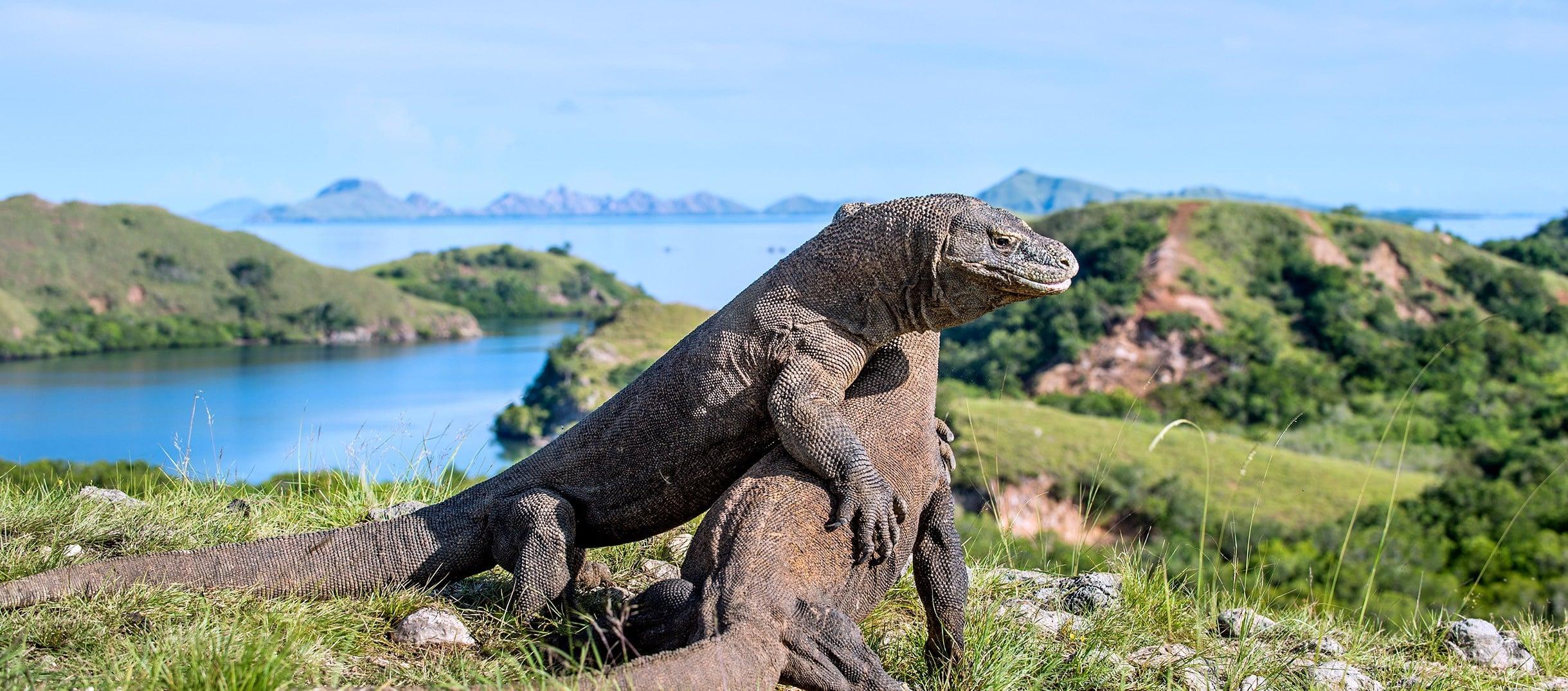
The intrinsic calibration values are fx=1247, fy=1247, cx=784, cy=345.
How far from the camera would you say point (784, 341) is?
5.95 metres

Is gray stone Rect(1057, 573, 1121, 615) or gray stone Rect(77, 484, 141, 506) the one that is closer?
gray stone Rect(1057, 573, 1121, 615)

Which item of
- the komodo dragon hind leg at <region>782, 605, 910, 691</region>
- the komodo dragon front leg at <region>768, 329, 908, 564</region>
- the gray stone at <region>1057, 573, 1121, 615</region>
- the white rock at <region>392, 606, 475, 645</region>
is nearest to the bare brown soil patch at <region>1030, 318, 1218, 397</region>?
the gray stone at <region>1057, 573, 1121, 615</region>

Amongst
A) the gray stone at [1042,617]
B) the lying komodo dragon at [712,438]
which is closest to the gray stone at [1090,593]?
the gray stone at [1042,617]

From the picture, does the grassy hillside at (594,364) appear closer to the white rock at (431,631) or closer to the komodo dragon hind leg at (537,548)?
the komodo dragon hind leg at (537,548)

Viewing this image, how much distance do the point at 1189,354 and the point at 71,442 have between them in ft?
253

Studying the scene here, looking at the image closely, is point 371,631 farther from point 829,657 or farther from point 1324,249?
point 1324,249

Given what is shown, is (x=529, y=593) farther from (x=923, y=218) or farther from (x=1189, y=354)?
(x=1189, y=354)

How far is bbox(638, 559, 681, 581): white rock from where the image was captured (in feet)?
24.5

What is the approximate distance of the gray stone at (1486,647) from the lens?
24.7ft

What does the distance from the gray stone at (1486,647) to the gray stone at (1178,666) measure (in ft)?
7.12

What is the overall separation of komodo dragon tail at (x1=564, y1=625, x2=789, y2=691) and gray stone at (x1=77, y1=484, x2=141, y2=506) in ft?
15.3

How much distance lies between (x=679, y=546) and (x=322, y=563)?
247 centimetres

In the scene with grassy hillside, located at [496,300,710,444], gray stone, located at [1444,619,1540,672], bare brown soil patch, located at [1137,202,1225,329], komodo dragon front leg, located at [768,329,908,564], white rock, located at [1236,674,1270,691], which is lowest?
grassy hillside, located at [496,300,710,444]

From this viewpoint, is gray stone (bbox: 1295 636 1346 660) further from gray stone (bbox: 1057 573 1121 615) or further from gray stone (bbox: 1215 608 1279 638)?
gray stone (bbox: 1057 573 1121 615)
